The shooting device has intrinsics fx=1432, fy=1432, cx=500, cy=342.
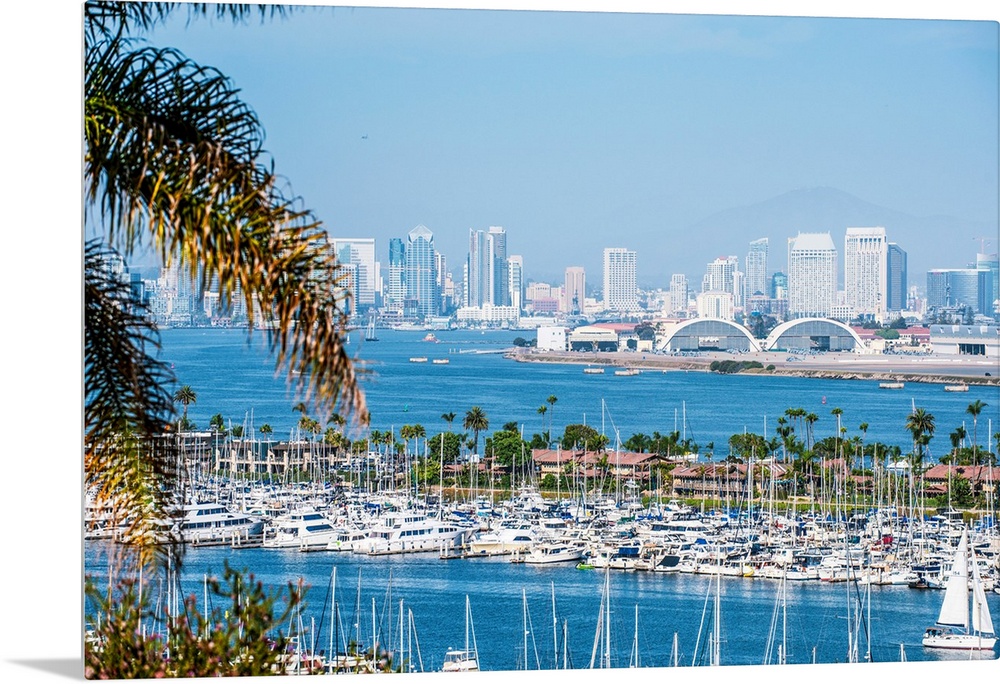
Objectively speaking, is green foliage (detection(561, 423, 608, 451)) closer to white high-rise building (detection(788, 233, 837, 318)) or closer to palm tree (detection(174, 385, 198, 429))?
white high-rise building (detection(788, 233, 837, 318))

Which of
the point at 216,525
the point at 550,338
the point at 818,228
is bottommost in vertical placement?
the point at 216,525

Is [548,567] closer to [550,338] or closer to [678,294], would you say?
[550,338]

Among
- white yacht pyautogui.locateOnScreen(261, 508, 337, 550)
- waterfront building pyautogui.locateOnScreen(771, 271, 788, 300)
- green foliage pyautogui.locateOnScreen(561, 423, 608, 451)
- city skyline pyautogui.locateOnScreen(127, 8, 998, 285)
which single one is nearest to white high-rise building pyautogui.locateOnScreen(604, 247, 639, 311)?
city skyline pyautogui.locateOnScreen(127, 8, 998, 285)

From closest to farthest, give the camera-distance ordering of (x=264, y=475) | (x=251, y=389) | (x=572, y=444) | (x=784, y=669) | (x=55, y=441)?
(x=55, y=441) < (x=784, y=669) < (x=251, y=389) < (x=264, y=475) < (x=572, y=444)

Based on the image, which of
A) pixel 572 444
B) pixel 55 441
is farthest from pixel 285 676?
pixel 572 444

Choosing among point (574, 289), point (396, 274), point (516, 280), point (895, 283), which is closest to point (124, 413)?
point (396, 274)

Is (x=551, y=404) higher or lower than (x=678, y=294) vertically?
lower

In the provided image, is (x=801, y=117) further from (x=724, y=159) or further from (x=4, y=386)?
(x=4, y=386)

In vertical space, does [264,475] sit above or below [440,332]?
below

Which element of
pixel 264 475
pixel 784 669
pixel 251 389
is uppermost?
Answer: pixel 251 389
